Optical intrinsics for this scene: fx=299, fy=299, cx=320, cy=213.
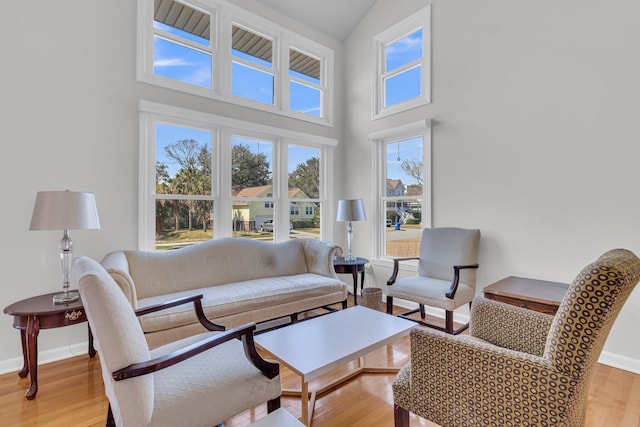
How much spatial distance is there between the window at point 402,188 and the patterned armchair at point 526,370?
248 cm

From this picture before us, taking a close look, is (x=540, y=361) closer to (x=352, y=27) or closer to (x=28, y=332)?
(x=28, y=332)

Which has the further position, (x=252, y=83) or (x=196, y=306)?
(x=252, y=83)

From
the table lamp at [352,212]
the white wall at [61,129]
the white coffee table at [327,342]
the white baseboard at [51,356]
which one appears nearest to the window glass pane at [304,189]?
the table lamp at [352,212]

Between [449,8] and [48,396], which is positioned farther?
[449,8]

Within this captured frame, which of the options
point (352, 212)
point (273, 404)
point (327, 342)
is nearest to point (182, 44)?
point (352, 212)

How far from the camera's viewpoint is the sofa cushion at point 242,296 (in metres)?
2.28

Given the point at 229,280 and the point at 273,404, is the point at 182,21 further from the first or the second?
the point at 273,404

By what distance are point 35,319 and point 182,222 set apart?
58.1 inches

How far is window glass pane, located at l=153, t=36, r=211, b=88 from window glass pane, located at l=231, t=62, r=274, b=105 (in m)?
0.32

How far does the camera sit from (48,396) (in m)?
2.04

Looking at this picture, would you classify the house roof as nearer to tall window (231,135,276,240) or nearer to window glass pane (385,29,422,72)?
tall window (231,135,276,240)

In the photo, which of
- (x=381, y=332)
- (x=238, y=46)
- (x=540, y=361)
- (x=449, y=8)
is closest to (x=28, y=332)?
(x=381, y=332)

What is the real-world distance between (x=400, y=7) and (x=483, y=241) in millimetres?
3143

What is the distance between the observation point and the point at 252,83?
3812 mm
